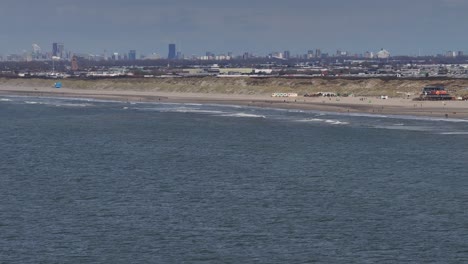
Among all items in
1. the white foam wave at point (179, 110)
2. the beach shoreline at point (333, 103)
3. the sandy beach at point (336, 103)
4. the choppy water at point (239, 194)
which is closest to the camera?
the choppy water at point (239, 194)

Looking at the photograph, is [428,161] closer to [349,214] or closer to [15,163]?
[349,214]

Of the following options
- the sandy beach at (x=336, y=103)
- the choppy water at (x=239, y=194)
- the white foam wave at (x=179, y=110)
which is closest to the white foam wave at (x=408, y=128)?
the choppy water at (x=239, y=194)

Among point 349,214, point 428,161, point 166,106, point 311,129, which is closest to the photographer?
point 349,214

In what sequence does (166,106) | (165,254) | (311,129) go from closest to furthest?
(165,254) < (311,129) < (166,106)

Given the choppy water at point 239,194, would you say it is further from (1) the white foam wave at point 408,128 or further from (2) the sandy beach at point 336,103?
(2) the sandy beach at point 336,103

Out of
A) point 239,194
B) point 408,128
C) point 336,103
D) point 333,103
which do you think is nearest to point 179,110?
point 333,103

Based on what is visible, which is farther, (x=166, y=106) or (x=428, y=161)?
(x=166, y=106)

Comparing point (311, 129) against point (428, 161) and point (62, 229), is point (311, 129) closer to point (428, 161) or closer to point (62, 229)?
point (428, 161)

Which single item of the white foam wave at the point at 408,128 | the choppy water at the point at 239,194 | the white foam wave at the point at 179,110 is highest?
the white foam wave at the point at 408,128

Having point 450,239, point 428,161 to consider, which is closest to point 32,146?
point 428,161
